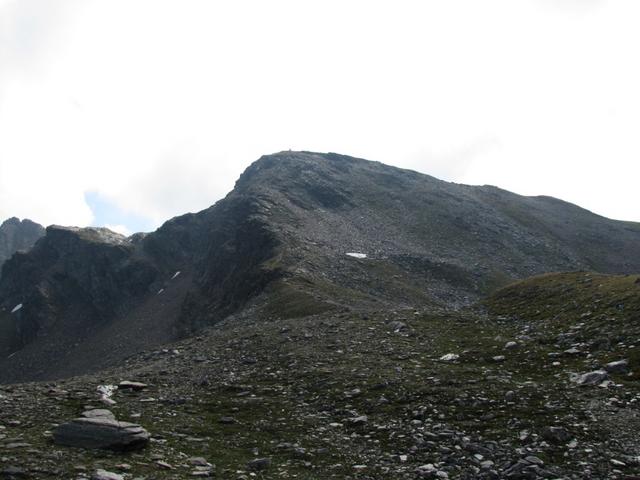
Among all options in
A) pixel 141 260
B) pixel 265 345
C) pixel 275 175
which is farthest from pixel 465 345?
pixel 141 260

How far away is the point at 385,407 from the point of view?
19.6m

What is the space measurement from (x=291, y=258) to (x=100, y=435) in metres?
55.0

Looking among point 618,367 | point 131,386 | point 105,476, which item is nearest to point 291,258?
point 131,386

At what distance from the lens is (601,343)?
22.9m

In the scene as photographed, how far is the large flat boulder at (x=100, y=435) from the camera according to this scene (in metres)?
15.5

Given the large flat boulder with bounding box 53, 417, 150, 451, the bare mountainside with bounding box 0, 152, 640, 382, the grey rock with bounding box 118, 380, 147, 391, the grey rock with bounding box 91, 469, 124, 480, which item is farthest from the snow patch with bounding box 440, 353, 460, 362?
the bare mountainside with bounding box 0, 152, 640, 382

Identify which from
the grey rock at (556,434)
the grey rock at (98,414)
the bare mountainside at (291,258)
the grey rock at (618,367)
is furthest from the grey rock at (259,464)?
Answer: the bare mountainside at (291,258)

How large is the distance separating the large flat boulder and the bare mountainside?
101 feet

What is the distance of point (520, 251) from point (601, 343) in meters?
86.5

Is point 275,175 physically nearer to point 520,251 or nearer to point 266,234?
point 266,234

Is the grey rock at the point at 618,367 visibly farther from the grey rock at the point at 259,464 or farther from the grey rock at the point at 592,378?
the grey rock at the point at 259,464

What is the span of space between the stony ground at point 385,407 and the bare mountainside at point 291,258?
61.7 feet

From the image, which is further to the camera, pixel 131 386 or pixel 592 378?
pixel 131 386

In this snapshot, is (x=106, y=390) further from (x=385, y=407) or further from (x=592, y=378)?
(x=592, y=378)
